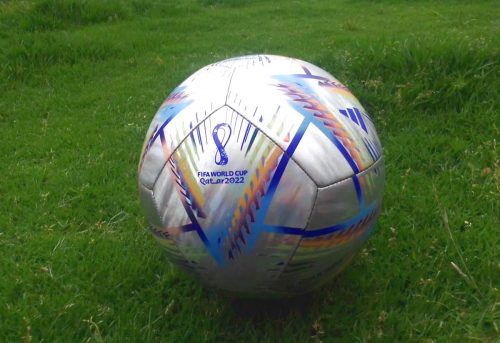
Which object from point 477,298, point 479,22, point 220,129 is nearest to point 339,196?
point 220,129

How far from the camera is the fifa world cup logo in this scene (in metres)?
2.17

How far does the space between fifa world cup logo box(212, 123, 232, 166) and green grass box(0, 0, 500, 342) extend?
2.79ft

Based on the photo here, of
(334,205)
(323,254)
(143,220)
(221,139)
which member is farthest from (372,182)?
(143,220)

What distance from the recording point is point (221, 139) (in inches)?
87.0

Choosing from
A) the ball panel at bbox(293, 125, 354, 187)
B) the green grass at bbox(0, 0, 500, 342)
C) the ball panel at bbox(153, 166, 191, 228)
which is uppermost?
the ball panel at bbox(293, 125, 354, 187)

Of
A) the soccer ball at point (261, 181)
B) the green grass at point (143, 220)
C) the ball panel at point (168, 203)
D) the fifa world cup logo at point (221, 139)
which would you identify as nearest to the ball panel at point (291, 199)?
the soccer ball at point (261, 181)

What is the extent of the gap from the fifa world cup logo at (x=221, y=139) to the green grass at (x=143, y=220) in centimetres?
85

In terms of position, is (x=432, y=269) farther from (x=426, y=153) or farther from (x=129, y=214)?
(x=129, y=214)

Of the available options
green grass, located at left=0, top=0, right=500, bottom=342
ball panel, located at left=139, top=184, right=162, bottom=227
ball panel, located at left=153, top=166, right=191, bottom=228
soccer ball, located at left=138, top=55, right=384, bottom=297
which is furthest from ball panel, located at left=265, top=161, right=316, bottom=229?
green grass, located at left=0, top=0, right=500, bottom=342

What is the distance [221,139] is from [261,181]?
0.73 ft

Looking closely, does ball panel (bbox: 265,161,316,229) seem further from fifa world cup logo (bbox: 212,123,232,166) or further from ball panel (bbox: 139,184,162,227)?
ball panel (bbox: 139,184,162,227)

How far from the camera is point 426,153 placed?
3.89 meters

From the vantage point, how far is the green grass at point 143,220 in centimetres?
264

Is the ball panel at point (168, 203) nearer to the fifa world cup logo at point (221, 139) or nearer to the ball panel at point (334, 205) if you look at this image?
the fifa world cup logo at point (221, 139)
